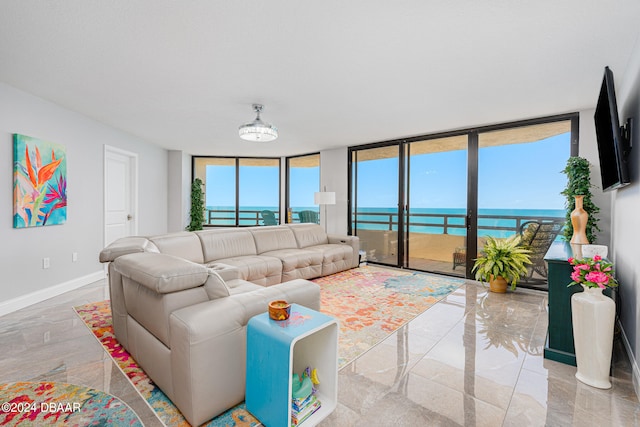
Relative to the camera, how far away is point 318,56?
2.44 m

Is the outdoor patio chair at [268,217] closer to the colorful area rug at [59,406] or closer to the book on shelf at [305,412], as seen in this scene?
the colorful area rug at [59,406]

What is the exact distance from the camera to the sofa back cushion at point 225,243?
396 centimetres

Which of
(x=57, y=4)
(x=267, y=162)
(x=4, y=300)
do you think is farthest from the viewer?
(x=267, y=162)

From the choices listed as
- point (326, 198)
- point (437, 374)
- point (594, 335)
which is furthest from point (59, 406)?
point (326, 198)

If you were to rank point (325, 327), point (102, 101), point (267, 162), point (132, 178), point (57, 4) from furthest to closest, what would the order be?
point (267, 162), point (132, 178), point (102, 101), point (57, 4), point (325, 327)

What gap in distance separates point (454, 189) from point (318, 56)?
341 centimetres

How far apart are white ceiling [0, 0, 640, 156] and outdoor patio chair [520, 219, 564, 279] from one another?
4.90 feet

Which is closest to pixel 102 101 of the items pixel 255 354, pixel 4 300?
pixel 4 300

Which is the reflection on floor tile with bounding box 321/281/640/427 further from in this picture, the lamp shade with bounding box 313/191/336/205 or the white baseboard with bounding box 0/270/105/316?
the white baseboard with bounding box 0/270/105/316

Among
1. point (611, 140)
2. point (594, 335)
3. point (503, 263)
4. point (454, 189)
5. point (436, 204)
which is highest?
point (611, 140)

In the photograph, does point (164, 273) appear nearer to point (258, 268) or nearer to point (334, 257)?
point (258, 268)

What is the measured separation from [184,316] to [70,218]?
12.0 feet

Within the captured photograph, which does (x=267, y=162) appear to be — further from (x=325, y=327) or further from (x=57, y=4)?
(x=325, y=327)

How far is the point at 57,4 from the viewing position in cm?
183
